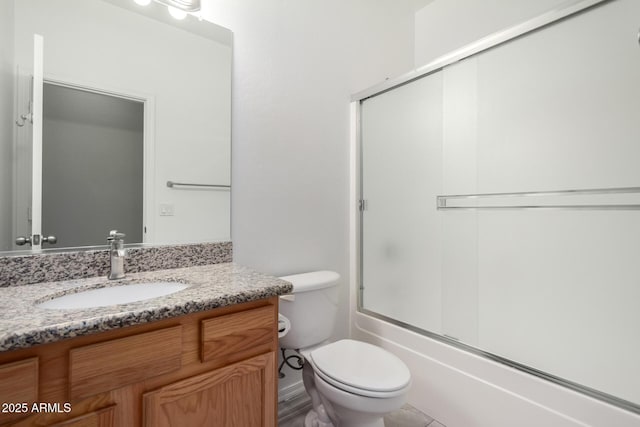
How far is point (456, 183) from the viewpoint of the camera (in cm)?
152

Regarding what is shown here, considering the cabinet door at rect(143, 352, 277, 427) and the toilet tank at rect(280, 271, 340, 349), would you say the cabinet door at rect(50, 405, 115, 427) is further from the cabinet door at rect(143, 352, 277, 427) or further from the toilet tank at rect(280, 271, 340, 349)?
the toilet tank at rect(280, 271, 340, 349)

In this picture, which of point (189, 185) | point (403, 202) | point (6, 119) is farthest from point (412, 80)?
point (6, 119)

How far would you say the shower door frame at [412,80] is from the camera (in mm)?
1116

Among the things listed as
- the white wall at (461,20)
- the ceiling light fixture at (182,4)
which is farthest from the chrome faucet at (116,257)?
the white wall at (461,20)

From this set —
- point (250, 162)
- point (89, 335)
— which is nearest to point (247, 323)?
point (89, 335)

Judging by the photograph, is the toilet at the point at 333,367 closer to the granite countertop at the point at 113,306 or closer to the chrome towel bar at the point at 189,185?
the granite countertop at the point at 113,306

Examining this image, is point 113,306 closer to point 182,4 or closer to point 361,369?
point 361,369

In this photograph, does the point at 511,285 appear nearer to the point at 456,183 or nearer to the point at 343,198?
the point at 456,183

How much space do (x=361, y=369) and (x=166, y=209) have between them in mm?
1060

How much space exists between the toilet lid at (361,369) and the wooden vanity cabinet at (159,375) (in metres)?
0.30

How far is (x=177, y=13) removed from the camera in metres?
1.29

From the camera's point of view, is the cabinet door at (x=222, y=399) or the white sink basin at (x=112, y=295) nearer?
the cabinet door at (x=222, y=399)

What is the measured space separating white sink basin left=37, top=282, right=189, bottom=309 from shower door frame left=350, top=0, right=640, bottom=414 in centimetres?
119

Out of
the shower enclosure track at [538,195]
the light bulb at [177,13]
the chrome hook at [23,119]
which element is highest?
the light bulb at [177,13]
